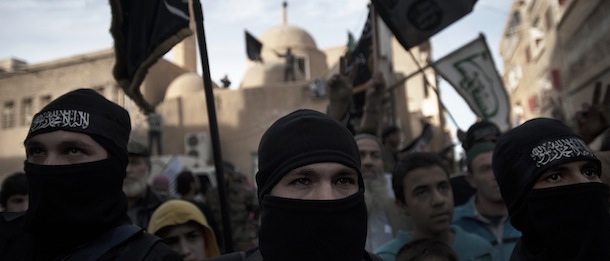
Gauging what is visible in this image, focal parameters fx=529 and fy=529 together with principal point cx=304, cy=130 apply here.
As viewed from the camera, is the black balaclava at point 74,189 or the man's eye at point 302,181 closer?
the man's eye at point 302,181

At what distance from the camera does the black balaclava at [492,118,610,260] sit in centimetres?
193

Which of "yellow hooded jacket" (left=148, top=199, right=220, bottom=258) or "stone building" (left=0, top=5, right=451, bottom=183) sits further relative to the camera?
"stone building" (left=0, top=5, right=451, bottom=183)

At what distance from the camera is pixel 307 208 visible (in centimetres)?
169

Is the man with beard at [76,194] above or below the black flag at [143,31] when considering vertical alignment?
below

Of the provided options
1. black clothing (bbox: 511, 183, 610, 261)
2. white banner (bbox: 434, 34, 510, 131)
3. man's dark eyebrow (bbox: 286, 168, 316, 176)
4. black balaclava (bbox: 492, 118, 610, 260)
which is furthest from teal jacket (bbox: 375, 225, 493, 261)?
white banner (bbox: 434, 34, 510, 131)

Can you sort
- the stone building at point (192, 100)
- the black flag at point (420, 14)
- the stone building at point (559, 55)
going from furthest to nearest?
the stone building at point (192, 100) < the stone building at point (559, 55) < the black flag at point (420, 14)

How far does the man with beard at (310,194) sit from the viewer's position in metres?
1.69

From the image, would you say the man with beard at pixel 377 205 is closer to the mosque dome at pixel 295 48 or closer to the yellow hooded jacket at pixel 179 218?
the yellow hooded jacket at pixel 179 218

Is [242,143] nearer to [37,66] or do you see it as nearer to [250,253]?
[37,66]

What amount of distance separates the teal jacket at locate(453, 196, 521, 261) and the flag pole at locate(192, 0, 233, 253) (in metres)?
1.47

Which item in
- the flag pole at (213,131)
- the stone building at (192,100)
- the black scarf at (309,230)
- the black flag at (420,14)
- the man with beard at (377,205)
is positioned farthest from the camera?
the stone building at (192,100)

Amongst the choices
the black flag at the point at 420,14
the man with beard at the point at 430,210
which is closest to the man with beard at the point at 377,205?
the man with beard at the point at 430,210

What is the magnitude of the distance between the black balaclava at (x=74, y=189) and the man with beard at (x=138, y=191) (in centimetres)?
173

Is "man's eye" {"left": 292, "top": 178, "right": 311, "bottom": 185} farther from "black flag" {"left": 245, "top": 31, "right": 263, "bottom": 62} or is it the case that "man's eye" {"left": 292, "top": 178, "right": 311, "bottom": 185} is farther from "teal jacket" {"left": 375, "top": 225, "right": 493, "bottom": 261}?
"black flag" {"left": 245, "top": 31, "right": 263, "bottom": 62}
